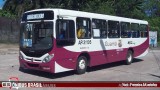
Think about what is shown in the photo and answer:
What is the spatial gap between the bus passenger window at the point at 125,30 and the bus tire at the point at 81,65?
159 inches

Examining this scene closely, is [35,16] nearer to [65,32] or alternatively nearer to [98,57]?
[65,32]

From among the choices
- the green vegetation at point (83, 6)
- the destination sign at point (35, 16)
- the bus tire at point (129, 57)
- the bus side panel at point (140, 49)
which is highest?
the green vegetation at point (83, 6)

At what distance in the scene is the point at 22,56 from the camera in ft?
46.2

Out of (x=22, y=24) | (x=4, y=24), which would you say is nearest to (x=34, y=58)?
(x=22, y=24)

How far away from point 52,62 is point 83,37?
220 cm

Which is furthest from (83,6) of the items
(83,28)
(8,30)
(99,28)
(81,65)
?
(81,65)

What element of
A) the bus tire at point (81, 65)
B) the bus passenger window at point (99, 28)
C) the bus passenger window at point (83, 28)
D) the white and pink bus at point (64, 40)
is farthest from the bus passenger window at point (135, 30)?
the bus tire at point (81, 65)

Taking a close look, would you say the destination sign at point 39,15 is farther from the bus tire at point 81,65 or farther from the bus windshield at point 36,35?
the bus tire at point 81,65

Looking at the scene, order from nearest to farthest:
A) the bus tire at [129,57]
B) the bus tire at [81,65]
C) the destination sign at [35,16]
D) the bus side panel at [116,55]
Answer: the destination sign at [35,16] < the bus tire at [81,65] < the bus side panel at [116,55] < the bus tire at [129,57]

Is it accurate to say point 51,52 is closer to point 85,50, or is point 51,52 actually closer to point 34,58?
point 34,58

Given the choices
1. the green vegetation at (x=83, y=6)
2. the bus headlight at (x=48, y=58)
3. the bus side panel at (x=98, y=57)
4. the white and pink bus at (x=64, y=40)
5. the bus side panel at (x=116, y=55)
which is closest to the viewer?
the bus headlight at (x=48, y=58)

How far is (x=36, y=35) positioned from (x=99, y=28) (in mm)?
3406

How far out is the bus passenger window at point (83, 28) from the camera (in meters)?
14.2

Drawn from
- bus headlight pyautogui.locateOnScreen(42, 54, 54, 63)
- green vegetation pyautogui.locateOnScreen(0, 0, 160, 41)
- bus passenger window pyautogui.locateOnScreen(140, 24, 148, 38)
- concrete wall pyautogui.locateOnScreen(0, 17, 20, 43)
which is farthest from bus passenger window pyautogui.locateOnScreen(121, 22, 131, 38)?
concrete wall pyautogui.locateOnScreen(0, 17, 20, 43)
